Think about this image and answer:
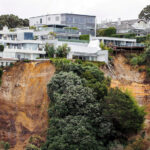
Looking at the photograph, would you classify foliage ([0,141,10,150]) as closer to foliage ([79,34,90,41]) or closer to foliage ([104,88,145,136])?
foliage ([104,88,145,136])

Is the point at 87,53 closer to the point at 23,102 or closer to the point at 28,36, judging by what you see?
the point at 28,36

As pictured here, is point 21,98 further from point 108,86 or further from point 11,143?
point 108,86

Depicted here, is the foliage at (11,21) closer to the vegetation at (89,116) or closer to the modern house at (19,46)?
the modern house at (19,46)

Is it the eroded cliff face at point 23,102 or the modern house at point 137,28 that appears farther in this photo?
the modern house at point 137,28

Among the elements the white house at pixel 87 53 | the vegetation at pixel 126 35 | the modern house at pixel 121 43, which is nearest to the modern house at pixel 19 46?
the white house at pixel 87 53

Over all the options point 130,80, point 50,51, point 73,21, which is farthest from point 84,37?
point 130,80
